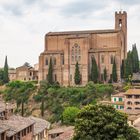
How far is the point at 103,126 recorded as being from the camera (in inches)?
1411

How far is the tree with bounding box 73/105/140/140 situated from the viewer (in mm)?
35062

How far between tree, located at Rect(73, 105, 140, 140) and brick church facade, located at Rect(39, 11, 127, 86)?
208ft

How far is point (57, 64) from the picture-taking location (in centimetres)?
10675

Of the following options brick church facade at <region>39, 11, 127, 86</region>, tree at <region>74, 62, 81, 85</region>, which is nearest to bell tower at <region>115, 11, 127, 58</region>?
brick church facade at <region>39, 11, 127, 86</region>

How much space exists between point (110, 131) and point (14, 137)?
831 cm

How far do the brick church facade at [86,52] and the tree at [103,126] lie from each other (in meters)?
63.3

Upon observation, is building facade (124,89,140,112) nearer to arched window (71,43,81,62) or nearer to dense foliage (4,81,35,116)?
arched window (71,43,81,62)

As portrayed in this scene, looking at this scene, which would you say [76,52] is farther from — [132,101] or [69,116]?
[69,116]

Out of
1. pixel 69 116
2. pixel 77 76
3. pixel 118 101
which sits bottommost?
pixel 69 116

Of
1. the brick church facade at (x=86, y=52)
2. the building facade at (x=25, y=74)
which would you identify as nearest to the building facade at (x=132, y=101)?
the brick church facade at (x=86, y=52)

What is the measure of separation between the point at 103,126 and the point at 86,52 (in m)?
67.6

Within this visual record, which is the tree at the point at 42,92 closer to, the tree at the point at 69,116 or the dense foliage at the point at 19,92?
the dense foliage at the point at 19,92

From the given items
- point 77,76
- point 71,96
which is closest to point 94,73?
point 77,76

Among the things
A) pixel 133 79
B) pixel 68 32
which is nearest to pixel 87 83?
pixel 133 79
